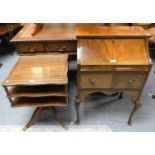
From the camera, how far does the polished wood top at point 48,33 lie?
176 centimetres

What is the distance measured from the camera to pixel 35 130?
1698mm

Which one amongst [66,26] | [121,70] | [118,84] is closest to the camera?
[121,70]

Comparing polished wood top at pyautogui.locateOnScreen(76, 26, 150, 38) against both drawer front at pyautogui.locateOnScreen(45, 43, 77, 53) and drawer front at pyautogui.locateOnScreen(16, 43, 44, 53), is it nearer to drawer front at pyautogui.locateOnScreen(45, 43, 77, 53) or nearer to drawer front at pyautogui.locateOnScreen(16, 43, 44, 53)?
drawer front at pyautogui.locateOnScreen(45, 43, 77, 53)

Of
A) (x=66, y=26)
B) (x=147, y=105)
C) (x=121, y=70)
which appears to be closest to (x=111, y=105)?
(x=147, y=105)

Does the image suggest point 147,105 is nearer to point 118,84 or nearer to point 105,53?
point 118,84

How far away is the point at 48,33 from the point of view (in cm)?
187

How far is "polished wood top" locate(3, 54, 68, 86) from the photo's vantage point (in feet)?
4.36

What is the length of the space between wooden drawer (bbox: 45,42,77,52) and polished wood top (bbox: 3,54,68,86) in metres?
0.14

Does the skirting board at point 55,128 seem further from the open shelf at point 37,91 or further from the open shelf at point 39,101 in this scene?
the open shelf at point 37,91

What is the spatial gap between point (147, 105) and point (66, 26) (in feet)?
4.54

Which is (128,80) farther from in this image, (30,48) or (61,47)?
(30,48)

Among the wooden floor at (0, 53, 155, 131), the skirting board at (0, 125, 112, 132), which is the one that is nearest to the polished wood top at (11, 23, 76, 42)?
the wooden floor at (0, 53, 155, 131)

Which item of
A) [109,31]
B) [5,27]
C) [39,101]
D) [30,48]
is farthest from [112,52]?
[5,27]

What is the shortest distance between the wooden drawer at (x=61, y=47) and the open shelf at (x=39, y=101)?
60 cm
